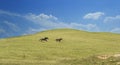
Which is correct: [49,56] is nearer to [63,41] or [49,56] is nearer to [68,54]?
[68,54]

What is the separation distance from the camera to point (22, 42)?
2781 inches

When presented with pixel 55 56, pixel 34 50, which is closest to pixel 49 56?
pixel 55 56

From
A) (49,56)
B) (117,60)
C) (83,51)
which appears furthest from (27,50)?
(117,60)

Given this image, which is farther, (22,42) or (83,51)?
(22,42)

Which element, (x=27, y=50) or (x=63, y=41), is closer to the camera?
(x=27, y=50)

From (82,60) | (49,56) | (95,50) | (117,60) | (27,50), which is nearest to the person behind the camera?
(117,60)

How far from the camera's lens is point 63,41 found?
245ft

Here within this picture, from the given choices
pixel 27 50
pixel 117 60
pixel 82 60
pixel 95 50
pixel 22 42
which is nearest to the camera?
pixel 117 60

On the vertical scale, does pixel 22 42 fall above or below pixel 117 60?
above

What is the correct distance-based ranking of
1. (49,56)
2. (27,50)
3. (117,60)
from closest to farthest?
(117,60), (49,56), (27,50)

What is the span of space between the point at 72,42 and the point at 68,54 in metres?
14.5

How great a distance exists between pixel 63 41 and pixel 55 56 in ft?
57.4

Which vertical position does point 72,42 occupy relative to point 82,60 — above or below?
above

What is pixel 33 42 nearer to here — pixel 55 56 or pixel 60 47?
pixel 60 47
